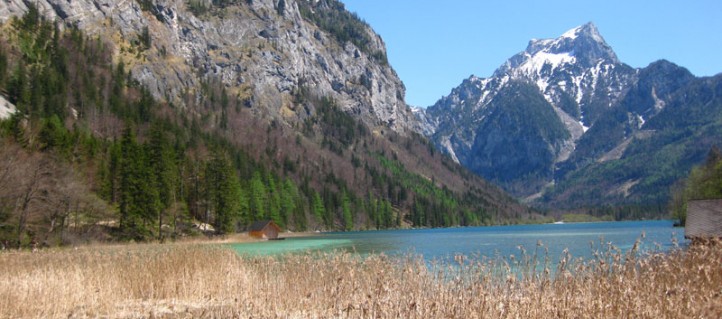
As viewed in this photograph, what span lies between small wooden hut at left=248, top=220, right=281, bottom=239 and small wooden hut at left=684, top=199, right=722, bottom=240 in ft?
182

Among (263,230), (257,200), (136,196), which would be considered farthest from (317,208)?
(136,196)

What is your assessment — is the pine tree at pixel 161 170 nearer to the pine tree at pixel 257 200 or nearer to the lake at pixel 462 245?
the lake at pixel 462 245

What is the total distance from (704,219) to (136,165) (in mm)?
50703

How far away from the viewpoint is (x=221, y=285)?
13562mm

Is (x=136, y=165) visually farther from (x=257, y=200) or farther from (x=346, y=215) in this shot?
(x=346, y=215)

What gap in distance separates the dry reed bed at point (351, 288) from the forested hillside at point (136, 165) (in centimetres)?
2785

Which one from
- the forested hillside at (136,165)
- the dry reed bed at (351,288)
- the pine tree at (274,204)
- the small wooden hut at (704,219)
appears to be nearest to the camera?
the dry reed bed at (351,288)

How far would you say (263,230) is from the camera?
254 ft

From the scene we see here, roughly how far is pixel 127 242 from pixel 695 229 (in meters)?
47.4

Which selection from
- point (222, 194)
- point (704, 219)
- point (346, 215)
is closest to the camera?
point (704, 219)

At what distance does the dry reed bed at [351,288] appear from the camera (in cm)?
762

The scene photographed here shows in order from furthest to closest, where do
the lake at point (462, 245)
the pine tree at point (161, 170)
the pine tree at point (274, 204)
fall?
the pine tree at point (274, 204)
the pine tree at point (161, 170)
the lake at point (462, 245)

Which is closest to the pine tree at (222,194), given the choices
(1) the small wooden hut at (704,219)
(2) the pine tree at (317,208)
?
(2) the pine tree at (317,208)

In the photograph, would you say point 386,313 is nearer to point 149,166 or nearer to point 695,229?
point 695,229
